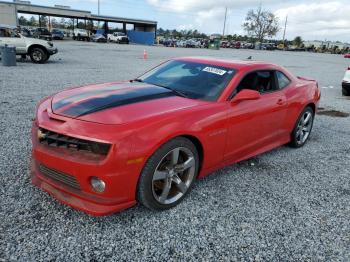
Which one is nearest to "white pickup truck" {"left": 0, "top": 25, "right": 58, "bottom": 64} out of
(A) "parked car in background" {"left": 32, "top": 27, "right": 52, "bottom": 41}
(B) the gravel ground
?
(B) the gravel ground

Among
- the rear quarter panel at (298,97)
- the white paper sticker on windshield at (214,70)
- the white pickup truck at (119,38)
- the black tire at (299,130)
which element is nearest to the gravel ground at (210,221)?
the black tire at (299,130)

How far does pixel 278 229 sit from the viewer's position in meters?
2.83

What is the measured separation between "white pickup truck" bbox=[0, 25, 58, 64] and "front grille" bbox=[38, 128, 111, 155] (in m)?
12.6

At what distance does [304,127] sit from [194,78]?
242 centimetres

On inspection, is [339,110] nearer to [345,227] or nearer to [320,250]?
[345,227]

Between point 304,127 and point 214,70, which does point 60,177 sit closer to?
point 214,70

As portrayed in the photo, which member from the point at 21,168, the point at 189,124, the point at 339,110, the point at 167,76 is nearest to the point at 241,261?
the point at 189,124

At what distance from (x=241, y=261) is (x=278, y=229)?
2.08 feet

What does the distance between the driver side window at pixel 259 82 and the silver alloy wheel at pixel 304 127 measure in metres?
1.03

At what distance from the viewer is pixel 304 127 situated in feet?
16.7

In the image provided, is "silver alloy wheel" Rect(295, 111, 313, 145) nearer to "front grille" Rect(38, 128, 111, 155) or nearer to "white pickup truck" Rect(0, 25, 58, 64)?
"front grille" Rect(38, 128, 111, 155)

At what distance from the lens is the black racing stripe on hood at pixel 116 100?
2775 mm

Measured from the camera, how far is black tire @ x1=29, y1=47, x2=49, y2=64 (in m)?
13.9

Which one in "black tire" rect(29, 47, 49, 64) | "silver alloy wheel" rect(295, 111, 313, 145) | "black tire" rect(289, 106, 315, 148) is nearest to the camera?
"black tire" rect(289, 106, 315, 148)
